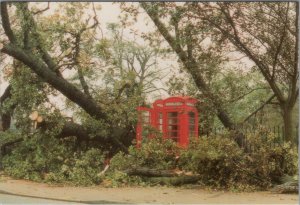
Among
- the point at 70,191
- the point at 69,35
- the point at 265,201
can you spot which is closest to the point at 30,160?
the point at 70,191

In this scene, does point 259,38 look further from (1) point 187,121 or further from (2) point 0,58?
(2) point 0,58

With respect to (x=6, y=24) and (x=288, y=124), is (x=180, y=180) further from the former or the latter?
(x=6, y=24)

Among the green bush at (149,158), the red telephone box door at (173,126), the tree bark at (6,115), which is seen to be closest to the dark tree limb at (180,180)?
the green bush at (149,158)

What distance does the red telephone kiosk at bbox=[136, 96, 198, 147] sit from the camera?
11.8 metres

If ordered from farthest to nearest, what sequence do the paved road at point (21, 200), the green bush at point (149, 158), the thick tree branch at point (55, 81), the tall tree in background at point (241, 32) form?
the thick tree branch at point (55, 81), the green bush at point (149, 158), the tall tree in background at point (241, 32), the paved road at point (21, 200)

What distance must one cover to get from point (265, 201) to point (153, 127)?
13.6ft

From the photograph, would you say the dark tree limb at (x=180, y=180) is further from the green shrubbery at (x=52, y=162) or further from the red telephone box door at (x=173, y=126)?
the red telephone box door at (x=173, y=126)

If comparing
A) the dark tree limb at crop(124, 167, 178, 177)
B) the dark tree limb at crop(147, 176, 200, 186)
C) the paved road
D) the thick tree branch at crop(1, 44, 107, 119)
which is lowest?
the paved road

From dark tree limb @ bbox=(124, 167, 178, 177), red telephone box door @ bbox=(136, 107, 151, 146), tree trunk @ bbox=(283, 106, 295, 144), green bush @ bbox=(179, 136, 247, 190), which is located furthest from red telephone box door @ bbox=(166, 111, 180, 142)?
tree trunk @ bbox=(283, 106, 295, 144)

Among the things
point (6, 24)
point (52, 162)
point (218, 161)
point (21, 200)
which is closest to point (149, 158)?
point (218, 161)

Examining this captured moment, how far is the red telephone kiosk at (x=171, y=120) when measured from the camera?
38.5 feet

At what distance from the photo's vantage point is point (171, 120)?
483 inches

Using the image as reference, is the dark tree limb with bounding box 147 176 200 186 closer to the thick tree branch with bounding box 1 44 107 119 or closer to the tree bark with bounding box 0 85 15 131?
the thick tree branch with bounding box 1 44 107 119

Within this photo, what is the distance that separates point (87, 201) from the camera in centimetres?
829
